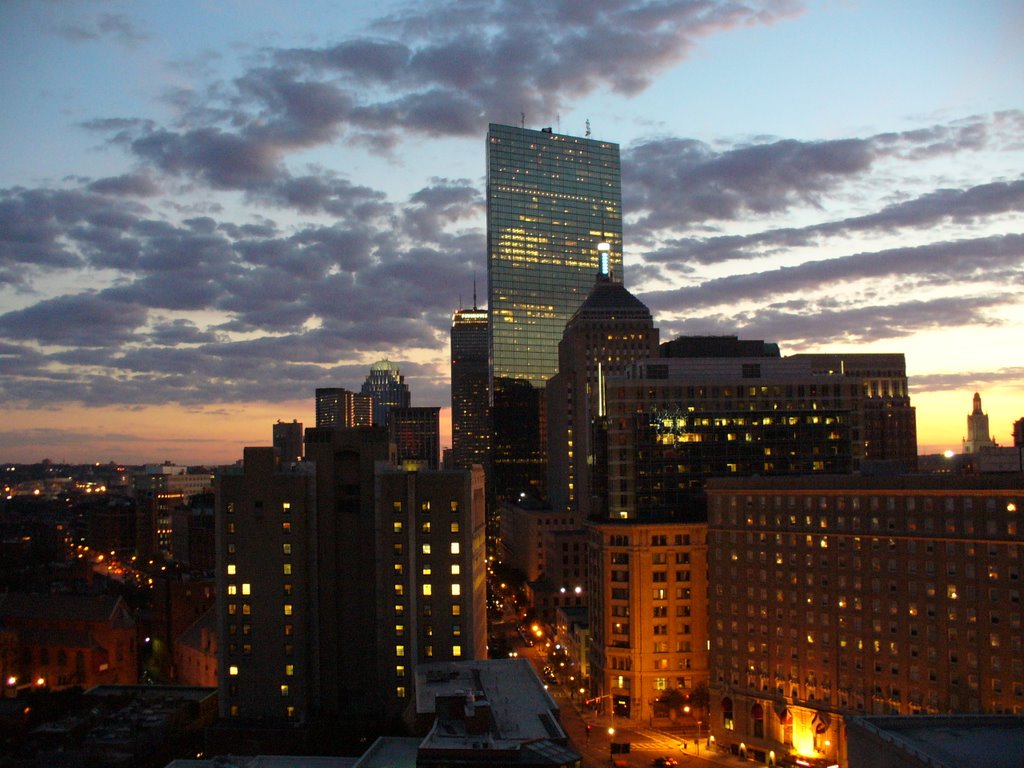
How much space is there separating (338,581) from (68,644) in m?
60.5

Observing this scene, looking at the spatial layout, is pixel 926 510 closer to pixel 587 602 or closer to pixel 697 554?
pixel 697 554

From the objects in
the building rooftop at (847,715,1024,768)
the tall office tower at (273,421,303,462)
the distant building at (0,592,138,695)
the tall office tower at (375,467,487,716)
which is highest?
the tall office tower at (273,421,303,462)

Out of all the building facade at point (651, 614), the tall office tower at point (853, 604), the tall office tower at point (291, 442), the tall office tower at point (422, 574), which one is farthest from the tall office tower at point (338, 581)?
the tall office tower at point (291, 442)

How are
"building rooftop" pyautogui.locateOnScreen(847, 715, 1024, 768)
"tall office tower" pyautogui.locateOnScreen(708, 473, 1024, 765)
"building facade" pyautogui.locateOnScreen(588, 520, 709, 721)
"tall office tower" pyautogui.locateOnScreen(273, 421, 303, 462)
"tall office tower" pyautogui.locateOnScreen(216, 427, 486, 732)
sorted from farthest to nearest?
1. "tall office tower" pyautogui.locateOnScreen(273, 421, 303, 462)
2. "building facade" pyautogui.locateOnScreen(588, 520, 709, 721)
3. "tall office tower" pyautogui.locateOnScreen(216, 427, 486, 732)
4. "tall office tower" pyautogui.locateOnScreen(708, 473, 1024, 765)
5. "building rooftop" pyautogui.locateOnScreen(847, 715, 1024, 768)

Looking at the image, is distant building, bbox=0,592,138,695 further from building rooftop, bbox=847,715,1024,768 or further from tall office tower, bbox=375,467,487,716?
building rooftop, bbox=847,715,1024,768

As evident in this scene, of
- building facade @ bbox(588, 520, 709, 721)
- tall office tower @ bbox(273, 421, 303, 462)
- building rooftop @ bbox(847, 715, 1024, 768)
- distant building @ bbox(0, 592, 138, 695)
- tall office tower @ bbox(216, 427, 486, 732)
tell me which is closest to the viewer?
building rooftop @ bbox(847, 715, 1024, 768)

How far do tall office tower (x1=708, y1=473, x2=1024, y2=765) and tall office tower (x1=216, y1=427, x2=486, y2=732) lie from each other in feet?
135

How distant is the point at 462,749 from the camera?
63688 mm

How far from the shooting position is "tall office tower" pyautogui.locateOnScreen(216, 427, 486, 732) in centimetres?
10675

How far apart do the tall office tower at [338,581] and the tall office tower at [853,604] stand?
41099 mm

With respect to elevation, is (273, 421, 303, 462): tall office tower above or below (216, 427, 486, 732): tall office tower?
above

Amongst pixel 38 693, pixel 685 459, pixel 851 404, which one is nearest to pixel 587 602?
pixel 685 459

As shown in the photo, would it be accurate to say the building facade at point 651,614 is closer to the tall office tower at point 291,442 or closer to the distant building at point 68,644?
the tall office tower at point 291,442

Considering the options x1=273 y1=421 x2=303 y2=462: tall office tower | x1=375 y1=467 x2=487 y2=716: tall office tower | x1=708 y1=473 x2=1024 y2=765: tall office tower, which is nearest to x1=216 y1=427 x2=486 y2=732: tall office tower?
x1=375 y1=467 x2=487 y2=716: tall office tower
